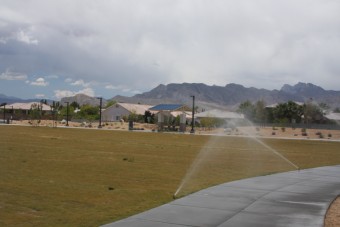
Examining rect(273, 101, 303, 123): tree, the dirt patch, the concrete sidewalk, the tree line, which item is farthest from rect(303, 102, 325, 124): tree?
the dirt patch

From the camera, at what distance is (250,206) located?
36.0ft

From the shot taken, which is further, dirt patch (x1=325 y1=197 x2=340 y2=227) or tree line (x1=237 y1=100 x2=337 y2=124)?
tree line (x1=237 y1=100 x2=337 y2=124)

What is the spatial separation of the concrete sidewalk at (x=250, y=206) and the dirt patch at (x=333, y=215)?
0.38ft

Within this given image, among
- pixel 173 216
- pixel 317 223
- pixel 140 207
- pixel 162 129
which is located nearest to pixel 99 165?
pixel 140 207

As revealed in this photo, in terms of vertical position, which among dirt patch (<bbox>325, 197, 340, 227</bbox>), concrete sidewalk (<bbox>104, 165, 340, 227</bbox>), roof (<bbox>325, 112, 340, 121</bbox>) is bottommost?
dirt patch (<bbox>325, 197, 340, 227</bbox>)

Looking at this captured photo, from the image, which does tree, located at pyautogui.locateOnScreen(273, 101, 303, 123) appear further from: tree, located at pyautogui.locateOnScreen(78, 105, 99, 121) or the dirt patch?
the dirt patch

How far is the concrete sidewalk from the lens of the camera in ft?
30.4

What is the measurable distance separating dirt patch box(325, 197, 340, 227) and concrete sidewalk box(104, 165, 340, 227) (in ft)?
0.38

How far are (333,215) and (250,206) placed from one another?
71.3 inches

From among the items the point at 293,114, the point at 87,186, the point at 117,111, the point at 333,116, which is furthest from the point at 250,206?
the point at 117,111

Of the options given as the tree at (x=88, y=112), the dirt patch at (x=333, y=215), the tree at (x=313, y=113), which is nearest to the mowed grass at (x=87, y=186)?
the dirt patch at (x=333, y=215)

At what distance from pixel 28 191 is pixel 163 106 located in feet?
570

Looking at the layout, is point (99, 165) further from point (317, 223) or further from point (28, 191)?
point (317, 223)

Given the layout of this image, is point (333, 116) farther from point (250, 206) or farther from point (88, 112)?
point (250, 206)
